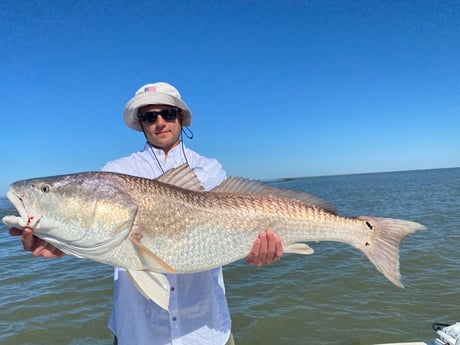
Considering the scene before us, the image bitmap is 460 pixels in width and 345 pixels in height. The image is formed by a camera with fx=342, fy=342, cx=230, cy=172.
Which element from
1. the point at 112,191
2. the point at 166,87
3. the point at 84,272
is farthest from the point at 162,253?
the point at 84,272

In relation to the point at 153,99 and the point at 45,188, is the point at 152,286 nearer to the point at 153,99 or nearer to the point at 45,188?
the point at 45,188

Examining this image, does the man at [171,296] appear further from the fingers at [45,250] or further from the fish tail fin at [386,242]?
the fish tail fin at [386,242]

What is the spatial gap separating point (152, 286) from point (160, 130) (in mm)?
1562

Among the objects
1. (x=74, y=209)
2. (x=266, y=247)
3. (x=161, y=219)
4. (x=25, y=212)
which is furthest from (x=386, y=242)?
(x=25, y=212)

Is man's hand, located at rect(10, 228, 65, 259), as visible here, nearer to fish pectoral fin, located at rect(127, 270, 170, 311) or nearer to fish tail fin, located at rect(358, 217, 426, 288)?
fish pectoral fin, located at rect(127, 270, 170, 311)

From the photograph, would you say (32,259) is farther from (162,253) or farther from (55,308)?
(162,253)

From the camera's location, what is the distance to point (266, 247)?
3.03 meters

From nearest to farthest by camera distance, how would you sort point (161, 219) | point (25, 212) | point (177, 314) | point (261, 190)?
point (25, 212) → point (161, 219) → point (177, 314) → point (261, 190)

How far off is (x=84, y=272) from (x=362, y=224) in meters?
12.2

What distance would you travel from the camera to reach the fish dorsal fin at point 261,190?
319 centimetres

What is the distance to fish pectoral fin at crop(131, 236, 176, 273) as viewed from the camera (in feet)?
8.45

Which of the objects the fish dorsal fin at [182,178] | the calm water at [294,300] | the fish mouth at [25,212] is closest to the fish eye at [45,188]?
the fish mouth at [25,212]

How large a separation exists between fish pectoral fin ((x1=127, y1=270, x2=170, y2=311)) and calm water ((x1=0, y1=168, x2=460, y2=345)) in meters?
5.74

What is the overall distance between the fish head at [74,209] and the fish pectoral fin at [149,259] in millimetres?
155
